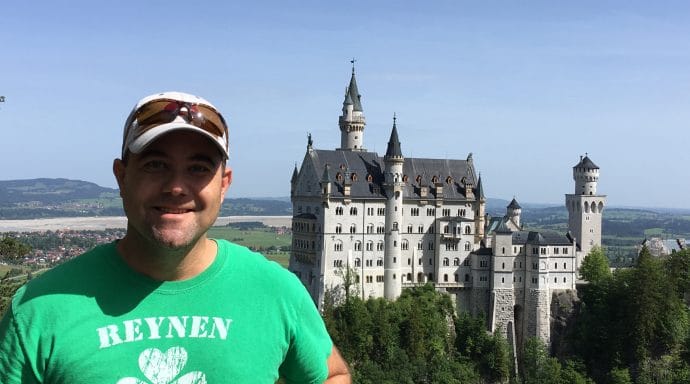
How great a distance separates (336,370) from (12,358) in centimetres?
247

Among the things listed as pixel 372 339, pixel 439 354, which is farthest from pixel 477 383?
pixel 372 339

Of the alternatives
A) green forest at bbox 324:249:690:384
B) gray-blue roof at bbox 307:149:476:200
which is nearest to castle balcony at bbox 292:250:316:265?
green forest at bbox 324:249:690:384

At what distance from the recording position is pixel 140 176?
5.71 meters

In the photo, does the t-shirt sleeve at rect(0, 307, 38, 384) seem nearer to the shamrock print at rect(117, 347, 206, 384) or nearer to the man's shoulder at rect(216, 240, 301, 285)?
the shamrock print at rect(117, 347, 206, 384)

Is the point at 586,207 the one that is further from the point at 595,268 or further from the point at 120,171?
the point at 120,171

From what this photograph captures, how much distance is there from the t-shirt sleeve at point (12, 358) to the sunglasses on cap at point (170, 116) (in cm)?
143

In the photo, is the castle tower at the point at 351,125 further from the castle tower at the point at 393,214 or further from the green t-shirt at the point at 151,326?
the green t-shirt at the point at 151,326

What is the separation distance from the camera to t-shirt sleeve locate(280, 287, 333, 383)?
6207 mm

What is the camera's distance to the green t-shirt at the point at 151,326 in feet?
17.6

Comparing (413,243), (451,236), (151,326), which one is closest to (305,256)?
(413,243)

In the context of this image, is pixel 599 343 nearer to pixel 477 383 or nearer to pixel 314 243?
pixel 477 383

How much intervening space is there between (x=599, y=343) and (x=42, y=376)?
87.5 meters

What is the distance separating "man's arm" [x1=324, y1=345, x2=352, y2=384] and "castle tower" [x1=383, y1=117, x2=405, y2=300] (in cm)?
7991

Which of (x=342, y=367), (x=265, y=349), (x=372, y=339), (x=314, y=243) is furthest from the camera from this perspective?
(x=314, y=243)
